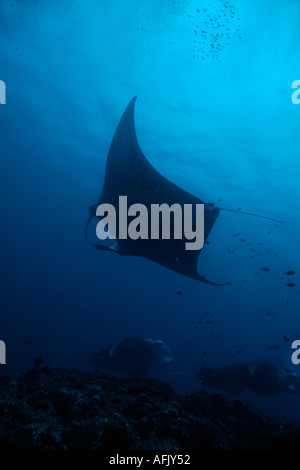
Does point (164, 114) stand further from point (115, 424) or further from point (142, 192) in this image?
point (115, 424)

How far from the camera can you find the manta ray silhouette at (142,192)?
5.03 m

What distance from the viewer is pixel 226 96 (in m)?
13.7

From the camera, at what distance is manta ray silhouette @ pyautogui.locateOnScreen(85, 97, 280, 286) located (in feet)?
16.5

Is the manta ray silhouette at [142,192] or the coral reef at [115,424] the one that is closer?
the coral reef at [115,424]

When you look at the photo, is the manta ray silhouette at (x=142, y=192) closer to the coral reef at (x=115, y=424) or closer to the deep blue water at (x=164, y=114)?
the coral reef at (x=115, y=424)

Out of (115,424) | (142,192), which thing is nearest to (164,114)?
(142,192)

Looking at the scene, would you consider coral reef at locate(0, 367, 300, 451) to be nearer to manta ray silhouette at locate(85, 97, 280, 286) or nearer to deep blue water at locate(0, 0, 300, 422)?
manta ray silhouette at locate(85, 97, 280, 286)

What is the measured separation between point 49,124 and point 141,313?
5695 centimetres

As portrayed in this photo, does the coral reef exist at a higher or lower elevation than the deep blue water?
lower

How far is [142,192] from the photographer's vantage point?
5.26 m

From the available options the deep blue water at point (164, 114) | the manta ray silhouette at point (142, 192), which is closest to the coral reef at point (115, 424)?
the manta ray silhouette at point (142, 192)

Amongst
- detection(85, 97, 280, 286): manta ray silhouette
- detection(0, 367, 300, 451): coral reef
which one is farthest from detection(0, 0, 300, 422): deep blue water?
detection(0, 367, 300, 451): coral reef

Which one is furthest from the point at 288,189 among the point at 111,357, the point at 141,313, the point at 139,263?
the point at 141,313
